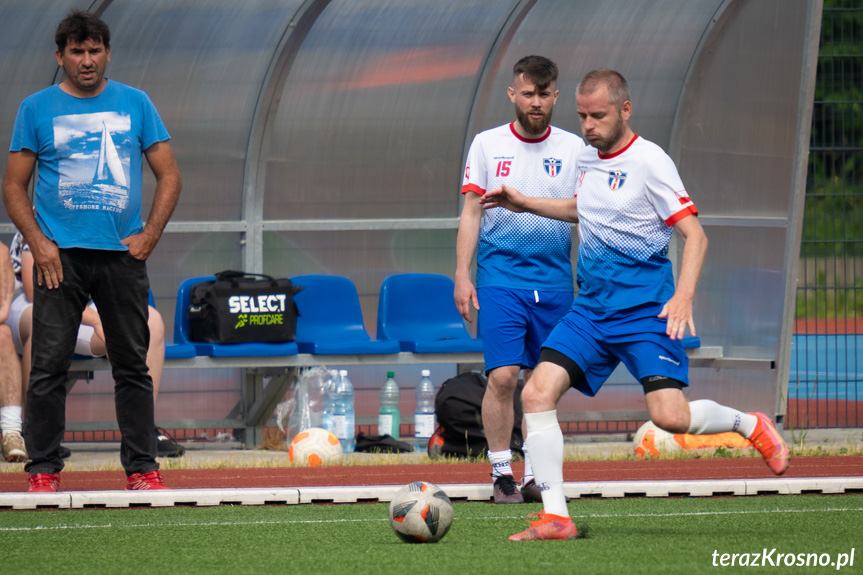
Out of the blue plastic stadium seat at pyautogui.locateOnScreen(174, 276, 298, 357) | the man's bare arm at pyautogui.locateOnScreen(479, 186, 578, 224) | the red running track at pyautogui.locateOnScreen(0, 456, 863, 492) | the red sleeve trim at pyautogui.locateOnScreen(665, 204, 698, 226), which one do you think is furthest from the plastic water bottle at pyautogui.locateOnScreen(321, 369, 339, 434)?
the red sleeve trim at pyautogui.locateOnScreen(665, 204, 698, 226)

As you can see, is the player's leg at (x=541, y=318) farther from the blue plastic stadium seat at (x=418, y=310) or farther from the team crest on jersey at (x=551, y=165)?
the blue plastic stadium seat at (x=418, y=310)

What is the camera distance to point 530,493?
20.5 ft

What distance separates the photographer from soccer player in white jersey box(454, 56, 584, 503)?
6.27 m

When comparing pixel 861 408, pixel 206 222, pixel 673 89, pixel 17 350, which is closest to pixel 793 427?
pixel 861 408

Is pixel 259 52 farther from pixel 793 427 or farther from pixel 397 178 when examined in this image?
pixel 793 427

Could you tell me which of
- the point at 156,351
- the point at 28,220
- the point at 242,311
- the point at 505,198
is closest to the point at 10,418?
the point at 156,351

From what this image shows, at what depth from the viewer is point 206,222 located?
10.4 metres

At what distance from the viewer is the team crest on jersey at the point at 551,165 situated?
6.38m

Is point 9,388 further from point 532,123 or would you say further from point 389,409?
point 532,123

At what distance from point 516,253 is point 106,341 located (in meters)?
2.10

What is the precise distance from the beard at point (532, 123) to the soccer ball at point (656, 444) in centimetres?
318

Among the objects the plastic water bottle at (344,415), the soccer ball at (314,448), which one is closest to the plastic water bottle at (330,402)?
the plastic water bottle at (344,415)

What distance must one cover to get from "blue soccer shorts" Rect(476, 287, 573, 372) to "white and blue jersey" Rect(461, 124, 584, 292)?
5 centimetres

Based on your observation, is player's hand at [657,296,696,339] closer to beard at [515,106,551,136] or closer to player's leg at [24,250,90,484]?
beard at [515,106,551,136]
